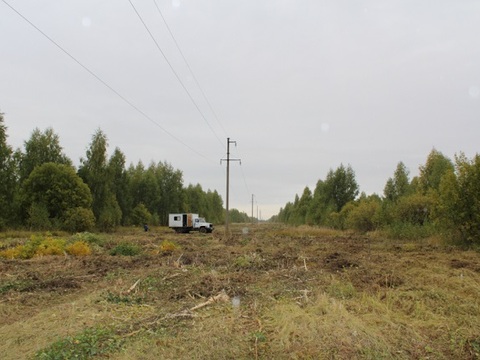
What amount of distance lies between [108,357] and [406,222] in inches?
1145

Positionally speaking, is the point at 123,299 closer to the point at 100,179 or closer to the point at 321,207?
the point at 100,179

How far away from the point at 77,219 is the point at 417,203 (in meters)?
30.4

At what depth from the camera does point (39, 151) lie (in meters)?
39.8

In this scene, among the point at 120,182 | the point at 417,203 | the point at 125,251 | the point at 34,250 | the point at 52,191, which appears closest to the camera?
the point at 34,250

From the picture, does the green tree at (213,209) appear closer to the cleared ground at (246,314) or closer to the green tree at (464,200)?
the green tree at (464,200)

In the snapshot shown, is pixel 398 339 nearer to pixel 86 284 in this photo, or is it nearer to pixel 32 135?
pixel 86 284

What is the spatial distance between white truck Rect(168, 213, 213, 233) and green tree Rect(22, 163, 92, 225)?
13.1m

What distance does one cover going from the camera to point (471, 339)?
5125 millimetres

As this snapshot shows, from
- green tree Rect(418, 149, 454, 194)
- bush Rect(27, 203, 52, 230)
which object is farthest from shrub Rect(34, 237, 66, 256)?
green tree Rect(418, 149, 454, 194)

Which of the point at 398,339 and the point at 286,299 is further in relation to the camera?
the point at 286,299

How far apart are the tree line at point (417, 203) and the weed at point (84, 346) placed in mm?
18850

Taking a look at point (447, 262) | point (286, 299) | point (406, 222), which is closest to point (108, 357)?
point (286, 299)

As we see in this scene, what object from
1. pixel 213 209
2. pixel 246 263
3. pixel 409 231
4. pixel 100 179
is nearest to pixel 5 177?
pixel 100 179

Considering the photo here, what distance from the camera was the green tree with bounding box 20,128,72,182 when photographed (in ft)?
129
